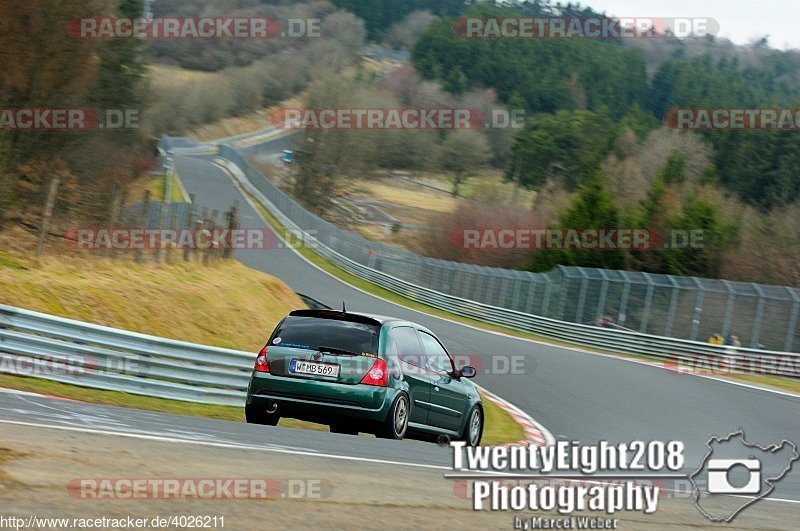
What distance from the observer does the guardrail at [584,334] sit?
3019 cm

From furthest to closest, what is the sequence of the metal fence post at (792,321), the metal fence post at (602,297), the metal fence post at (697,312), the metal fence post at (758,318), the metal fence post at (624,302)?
the metal fence post at (602,297) < the metal fence post at (624,302) < the metal fence post at (697,312) < the metal fence post at (758,318) < the metal fence post at (792,321)

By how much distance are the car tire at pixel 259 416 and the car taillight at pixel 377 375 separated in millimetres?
1044

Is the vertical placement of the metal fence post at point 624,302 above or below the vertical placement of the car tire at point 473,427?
below

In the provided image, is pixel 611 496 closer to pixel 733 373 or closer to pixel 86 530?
pixel 86 530

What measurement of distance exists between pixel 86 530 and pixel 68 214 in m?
19.9

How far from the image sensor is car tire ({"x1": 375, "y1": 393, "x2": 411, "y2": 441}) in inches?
432

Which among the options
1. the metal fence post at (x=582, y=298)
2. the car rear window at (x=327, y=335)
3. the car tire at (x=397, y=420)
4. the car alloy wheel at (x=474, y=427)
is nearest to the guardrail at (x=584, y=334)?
the metal fence post at (x=582, y=298)

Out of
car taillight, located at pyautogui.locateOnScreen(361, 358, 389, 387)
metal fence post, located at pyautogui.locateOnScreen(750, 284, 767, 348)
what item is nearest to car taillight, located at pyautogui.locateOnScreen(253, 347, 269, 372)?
car taillight, located at pyautogui.locateOnScreen(361, 358, 389, 387)

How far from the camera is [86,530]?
523cm

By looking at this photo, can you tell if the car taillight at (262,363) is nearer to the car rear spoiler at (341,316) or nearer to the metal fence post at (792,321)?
the car rear spoiler at (341,316)

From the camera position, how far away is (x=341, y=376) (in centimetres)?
1095

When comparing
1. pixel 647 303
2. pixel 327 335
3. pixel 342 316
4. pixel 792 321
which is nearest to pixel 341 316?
pixel 342 316

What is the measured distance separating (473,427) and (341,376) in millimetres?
2678

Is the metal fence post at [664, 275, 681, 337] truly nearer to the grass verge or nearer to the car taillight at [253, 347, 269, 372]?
the grass verge
